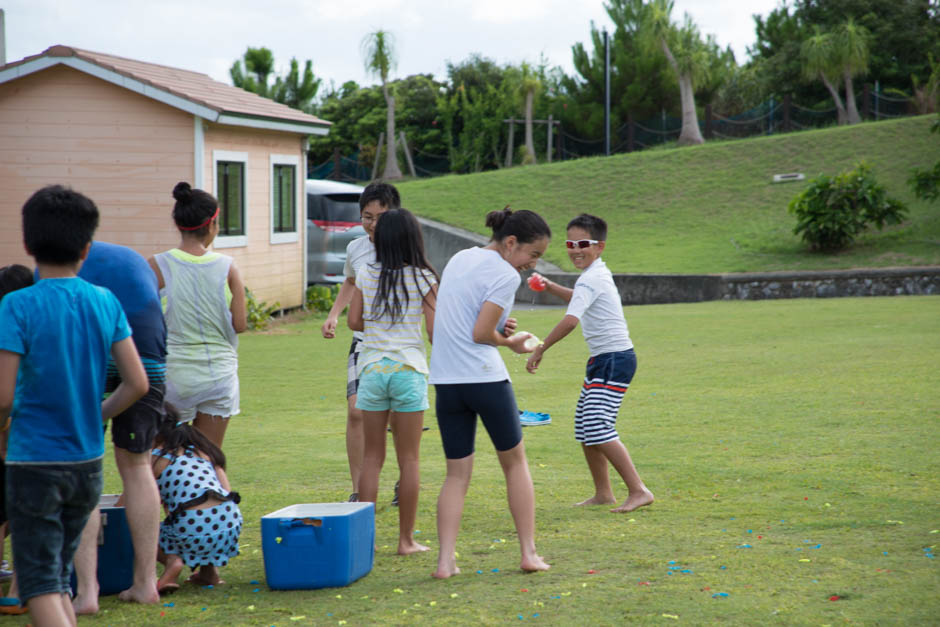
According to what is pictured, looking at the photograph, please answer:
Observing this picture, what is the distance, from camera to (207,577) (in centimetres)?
452

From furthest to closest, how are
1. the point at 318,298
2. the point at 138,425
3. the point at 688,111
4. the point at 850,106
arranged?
the point at 688,111
the point at 850,106
the point at 318,298
the point at 138,425

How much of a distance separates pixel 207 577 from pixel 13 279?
1.56 metres

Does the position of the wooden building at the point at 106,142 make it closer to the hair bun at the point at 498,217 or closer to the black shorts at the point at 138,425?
the hair bun at the point at 498,217

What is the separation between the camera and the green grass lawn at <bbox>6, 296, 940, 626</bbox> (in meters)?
4.04

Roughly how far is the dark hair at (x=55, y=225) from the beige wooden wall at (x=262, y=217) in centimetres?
1271

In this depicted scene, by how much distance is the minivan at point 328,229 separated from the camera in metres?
20.5

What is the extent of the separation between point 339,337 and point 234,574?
36.5 feet

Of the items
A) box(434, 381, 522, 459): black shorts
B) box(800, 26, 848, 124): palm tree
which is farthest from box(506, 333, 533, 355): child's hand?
box(800, 26, 848, 124): palm tree

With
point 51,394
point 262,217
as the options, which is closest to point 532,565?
point 51,394

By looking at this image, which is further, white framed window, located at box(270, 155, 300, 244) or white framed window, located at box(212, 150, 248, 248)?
white framed window, located at box(270, 155, 300, 244)

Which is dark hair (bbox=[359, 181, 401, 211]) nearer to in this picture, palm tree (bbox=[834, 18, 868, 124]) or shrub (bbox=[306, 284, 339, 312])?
shrub (bbox=[306, 284, 339, 312])

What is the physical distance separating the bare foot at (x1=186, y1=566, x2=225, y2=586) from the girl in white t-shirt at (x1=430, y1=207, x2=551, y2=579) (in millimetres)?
1015

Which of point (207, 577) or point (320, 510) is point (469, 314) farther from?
point (207, 577)

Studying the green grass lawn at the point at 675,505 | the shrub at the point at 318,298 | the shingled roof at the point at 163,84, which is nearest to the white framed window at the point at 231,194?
the shingled roof at the point at 163,84
